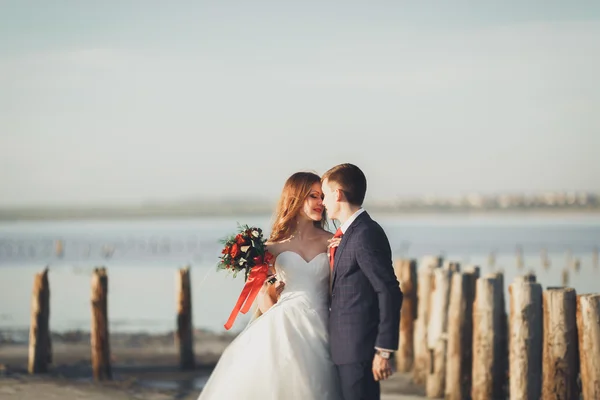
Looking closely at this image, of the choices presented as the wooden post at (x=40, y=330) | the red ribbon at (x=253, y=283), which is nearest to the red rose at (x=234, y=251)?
the red ribbon at (x=253, y=283)

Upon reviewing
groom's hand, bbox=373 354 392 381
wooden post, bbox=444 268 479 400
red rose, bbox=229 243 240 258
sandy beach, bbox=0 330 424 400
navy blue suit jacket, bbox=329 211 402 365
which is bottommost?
sandy beach, bbox=0 330 424 400

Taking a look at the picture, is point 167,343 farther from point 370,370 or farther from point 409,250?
point 409,250

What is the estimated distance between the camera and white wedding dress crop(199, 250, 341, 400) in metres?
6.75

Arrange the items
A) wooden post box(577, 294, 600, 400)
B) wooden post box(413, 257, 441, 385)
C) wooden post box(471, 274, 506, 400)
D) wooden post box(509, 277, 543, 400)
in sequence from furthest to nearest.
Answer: wooden post box(413, 257, 441, 385) < wooden post box(471, 274, 506, 400) < wooden post box(509, 277, 543, 400) < wooden post box(577, 294, 600, 400)

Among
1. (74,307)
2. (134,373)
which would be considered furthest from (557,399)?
A: (74,307)

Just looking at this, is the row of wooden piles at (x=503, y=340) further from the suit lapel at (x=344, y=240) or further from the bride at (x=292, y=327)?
the suit lapel at (x=344, y=240)

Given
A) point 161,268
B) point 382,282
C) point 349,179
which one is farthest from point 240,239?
point 161,268

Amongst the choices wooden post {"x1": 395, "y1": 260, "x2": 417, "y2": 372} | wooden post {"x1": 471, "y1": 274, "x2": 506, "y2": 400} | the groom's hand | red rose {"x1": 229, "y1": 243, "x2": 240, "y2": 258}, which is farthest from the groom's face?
wooden post {"x1": 395, "y1": 260, "x2": 417, "y2": 372}

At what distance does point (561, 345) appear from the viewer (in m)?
9.71

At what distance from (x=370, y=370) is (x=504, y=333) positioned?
478cm

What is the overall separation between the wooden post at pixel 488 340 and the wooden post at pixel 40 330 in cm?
553

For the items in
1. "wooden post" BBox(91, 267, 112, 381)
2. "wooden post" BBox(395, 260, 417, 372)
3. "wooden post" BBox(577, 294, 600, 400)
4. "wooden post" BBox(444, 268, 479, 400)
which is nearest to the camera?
"wooden post" BBox(577, 294, 600, 400)

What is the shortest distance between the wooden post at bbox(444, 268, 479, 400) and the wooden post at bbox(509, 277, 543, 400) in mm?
1052

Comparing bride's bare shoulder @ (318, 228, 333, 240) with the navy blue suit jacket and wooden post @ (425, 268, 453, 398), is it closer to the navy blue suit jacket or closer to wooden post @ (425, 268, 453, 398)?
the navy blue suit jacket
